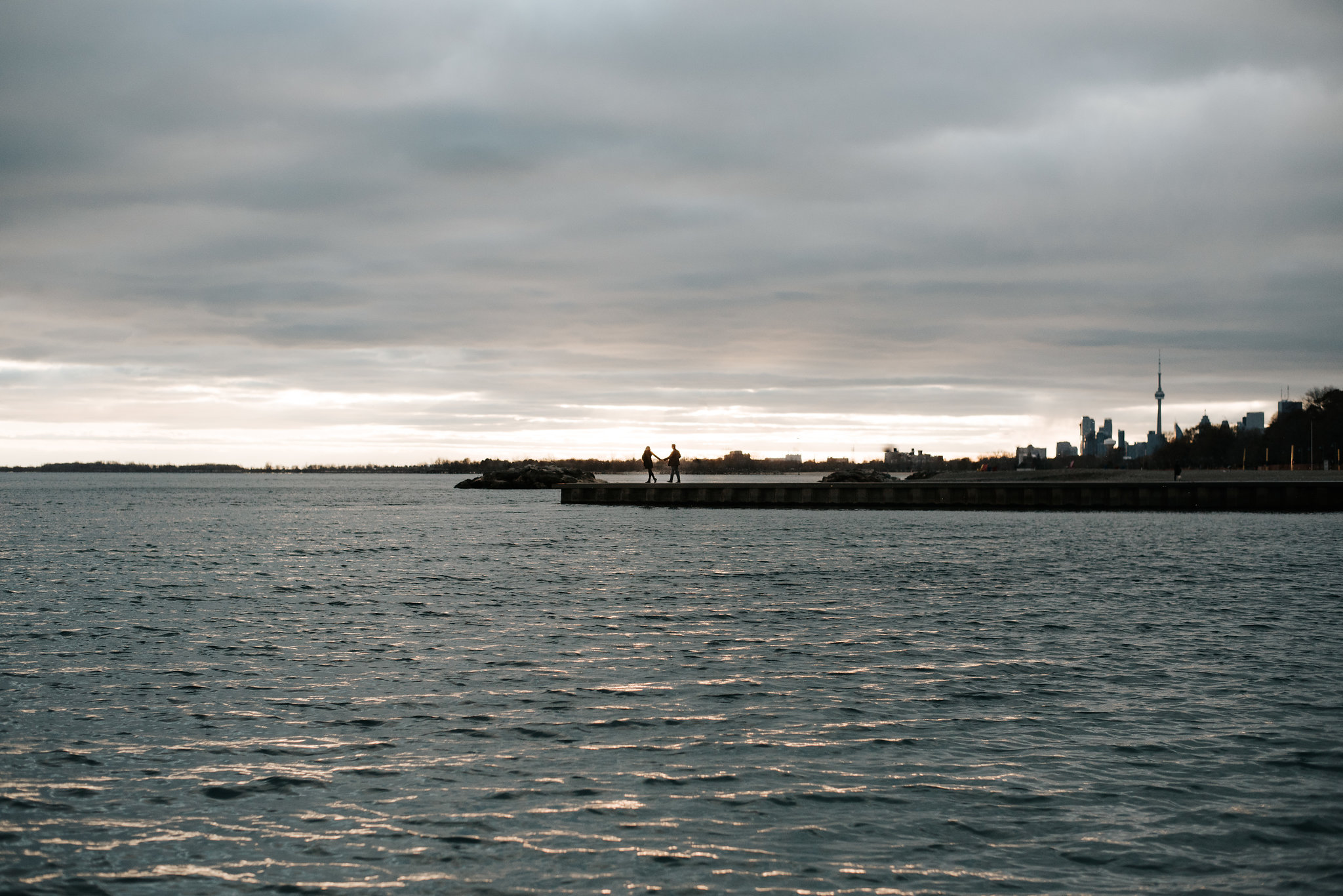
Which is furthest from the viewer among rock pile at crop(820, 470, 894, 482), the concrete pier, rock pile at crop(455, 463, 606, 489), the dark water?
rock pile at crop(455, 463, 606, 489)

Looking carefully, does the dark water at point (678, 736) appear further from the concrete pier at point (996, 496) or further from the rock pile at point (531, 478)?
the rock pile at point (531, 478)

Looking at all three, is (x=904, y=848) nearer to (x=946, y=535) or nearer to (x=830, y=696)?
(x=830, y=696)

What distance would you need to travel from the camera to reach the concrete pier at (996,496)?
65812 millimetres

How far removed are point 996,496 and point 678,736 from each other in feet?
216

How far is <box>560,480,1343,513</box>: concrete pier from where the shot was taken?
6581 cm

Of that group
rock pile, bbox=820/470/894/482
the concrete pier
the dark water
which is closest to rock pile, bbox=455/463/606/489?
rock pile, bbox=820/470/894/482

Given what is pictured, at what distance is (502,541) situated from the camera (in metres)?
49.7

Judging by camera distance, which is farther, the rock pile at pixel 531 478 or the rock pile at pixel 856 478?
the rock pile at pixel 531 478

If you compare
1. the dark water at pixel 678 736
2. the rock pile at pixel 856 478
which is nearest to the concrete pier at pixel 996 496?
the dark water at pixel 678 736

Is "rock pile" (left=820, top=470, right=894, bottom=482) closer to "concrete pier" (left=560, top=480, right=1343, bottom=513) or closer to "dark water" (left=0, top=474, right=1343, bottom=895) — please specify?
"concrete pier" (left=560, top=480, right=1343, bottom=513)

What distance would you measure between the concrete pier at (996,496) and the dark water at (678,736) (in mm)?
39590

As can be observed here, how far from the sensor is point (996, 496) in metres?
74.3

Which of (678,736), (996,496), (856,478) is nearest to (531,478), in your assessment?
(856,478)

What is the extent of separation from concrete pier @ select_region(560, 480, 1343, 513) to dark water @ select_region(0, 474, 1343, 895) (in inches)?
1559
